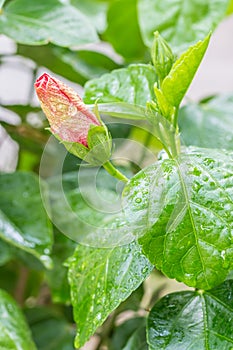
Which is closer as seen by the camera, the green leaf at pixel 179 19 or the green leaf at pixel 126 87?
the green leaf at pixel 126 87

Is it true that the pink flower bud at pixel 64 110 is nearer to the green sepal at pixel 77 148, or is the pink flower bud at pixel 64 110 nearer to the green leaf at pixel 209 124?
the green sepal at pixel 77 148

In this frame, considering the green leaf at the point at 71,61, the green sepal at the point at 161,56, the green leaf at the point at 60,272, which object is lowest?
the green leaf at the point at 60,272

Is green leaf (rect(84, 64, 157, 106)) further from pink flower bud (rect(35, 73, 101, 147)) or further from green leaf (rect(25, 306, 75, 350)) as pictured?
green leaf (rect(25, 306, 75, 350))

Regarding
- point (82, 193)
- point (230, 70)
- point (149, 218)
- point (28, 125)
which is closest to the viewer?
point (149, 218)

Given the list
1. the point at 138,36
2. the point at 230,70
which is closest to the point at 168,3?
the point at 138,36

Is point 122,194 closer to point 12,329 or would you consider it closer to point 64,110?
point 64,110

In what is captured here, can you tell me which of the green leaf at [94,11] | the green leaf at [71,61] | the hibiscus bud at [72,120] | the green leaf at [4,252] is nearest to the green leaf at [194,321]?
the hibiscus bud at [72,120]

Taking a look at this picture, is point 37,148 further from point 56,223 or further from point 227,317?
point 227,317
